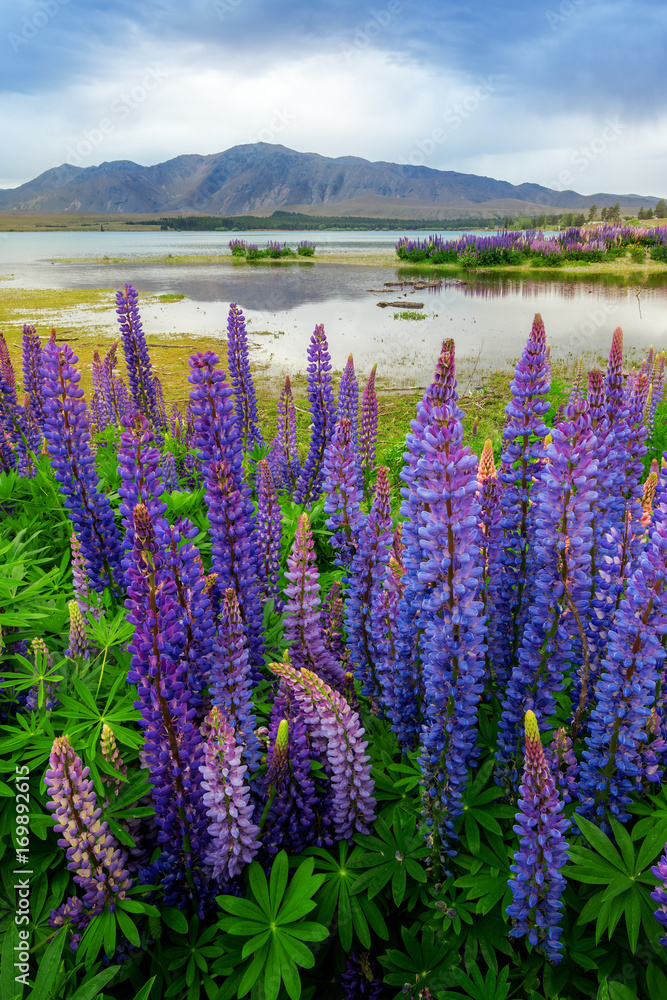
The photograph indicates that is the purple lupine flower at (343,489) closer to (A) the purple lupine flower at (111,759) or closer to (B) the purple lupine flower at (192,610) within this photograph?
(B) the purple lupine flower at (192,610)

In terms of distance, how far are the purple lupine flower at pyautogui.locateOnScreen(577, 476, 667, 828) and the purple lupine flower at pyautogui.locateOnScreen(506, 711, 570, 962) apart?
1.08 ft

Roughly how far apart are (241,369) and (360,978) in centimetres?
467

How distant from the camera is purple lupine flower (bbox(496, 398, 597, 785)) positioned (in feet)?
6.01

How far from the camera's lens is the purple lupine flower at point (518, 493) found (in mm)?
2164

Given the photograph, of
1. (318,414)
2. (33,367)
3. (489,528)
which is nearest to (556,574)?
(489,528)

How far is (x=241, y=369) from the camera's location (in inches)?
211

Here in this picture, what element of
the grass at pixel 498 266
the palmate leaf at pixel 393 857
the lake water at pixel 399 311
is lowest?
the palmate leaf at pixel 393 857

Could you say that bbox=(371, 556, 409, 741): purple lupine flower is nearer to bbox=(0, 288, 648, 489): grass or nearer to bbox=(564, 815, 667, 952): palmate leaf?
bbox=(564, 815, 667, 952): palmate leaf

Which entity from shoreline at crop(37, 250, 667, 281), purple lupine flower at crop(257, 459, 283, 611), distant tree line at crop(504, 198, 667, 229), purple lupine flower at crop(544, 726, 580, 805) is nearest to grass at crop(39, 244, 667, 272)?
shoreline at crop(37, 250, 667, 281)

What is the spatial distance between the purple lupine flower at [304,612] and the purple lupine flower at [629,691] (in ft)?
3.45

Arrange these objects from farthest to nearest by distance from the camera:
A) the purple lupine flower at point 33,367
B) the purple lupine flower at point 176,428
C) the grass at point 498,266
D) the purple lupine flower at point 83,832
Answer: the grass at point 498,266, the purple lupine flower at point 176,428, the purple lupine flower at point 33,367, the purple lupine flower at point 83,832

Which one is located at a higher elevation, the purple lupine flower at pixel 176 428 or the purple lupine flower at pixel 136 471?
the purple lupine flower at pixel 136 471

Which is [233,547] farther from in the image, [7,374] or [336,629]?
[7,374]

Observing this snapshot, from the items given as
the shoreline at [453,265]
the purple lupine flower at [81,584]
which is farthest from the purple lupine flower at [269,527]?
the shoreline at [453,265]
